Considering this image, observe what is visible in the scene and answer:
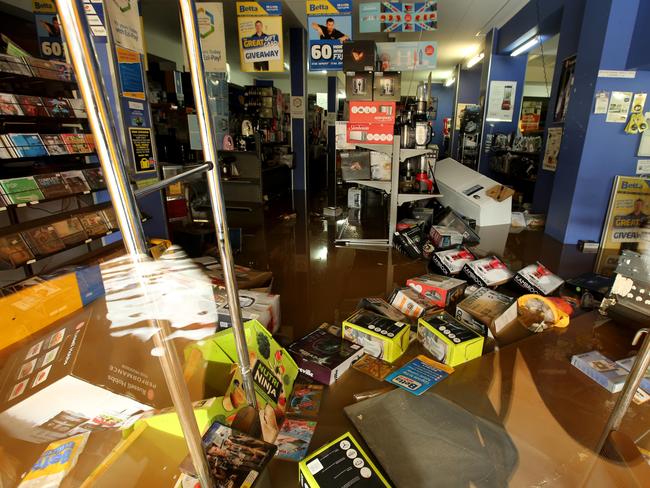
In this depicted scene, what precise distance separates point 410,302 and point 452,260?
0.78 metres

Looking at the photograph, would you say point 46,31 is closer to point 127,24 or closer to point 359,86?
point 127,24

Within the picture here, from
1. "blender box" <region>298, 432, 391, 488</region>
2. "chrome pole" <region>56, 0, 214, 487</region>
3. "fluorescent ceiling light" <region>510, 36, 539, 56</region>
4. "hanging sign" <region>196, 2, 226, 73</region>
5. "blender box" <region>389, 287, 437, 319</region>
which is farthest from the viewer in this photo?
"fluorescent ceiling light" <region>510, 36, 539, 56</region>

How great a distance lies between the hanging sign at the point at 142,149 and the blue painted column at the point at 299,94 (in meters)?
4.92

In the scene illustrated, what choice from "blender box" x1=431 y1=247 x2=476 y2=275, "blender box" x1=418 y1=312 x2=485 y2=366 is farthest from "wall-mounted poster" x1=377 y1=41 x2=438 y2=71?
"blender box" x1=418 y1=312 x2=485 y2=366

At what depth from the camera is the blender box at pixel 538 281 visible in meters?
2.46

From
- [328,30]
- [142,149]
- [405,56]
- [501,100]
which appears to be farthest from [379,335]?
[501,100]

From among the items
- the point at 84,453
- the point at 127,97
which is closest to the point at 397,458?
the point at 84,453

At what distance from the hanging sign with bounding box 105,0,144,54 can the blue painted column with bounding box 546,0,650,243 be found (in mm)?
3986

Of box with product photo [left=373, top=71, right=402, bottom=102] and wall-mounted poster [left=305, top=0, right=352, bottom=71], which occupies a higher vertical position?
wall-mounted poster [left=305, top=0, right=352, bottom=71]

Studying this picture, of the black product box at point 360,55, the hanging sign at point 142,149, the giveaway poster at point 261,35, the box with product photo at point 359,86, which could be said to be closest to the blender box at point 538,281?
the box with product photo at point 359,86

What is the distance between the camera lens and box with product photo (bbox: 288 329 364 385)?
1649 mm

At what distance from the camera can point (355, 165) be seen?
3900 millimetres

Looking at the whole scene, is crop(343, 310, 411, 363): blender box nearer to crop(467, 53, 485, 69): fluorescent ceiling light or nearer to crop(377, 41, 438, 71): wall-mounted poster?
crop(377, 41, 438, 71): wall-mounted poster

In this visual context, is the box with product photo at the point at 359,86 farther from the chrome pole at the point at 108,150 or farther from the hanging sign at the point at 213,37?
the chrome pole at the point at 108,150
